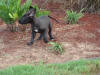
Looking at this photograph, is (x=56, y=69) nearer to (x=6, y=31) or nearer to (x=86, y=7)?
(x=6, y=31)

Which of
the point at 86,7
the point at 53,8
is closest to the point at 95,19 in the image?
the point at 86,7

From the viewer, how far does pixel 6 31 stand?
8.94 metres

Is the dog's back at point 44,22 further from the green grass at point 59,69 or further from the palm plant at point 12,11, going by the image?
the green grass at point 59,69

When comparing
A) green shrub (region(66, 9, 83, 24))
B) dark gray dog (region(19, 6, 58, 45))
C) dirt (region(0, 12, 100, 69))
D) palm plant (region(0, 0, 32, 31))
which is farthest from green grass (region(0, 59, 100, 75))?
green shrub (region(66, 9, 83, 24))

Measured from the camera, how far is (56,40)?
8016 mm

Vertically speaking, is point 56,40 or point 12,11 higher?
point 12,11

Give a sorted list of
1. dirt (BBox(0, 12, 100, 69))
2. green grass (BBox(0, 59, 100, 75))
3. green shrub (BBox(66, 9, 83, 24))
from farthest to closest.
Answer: green shrub (BBox(66, 9, 83, 24)) → dirt (BBox(0, 12, 100, 69)) → green grass (BBox(0, 59, 100, 75))

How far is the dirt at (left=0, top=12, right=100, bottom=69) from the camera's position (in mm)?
6578

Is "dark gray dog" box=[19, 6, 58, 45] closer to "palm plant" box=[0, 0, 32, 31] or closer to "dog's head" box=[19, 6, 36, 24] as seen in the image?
"dog's head" box=[19, 6, 36, 24]

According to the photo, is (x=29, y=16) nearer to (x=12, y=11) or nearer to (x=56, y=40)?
(x=12, y=11)

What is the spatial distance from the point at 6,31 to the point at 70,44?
8.86 feet

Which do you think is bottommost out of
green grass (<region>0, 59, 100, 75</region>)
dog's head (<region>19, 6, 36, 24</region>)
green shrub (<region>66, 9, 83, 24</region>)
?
green grass (<region>0, 59, 100, 75</region>)

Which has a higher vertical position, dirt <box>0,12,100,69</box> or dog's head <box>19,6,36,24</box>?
dog's head <box>19,6,36,24</box>

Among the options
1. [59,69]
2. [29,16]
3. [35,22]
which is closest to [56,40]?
[35,22]
